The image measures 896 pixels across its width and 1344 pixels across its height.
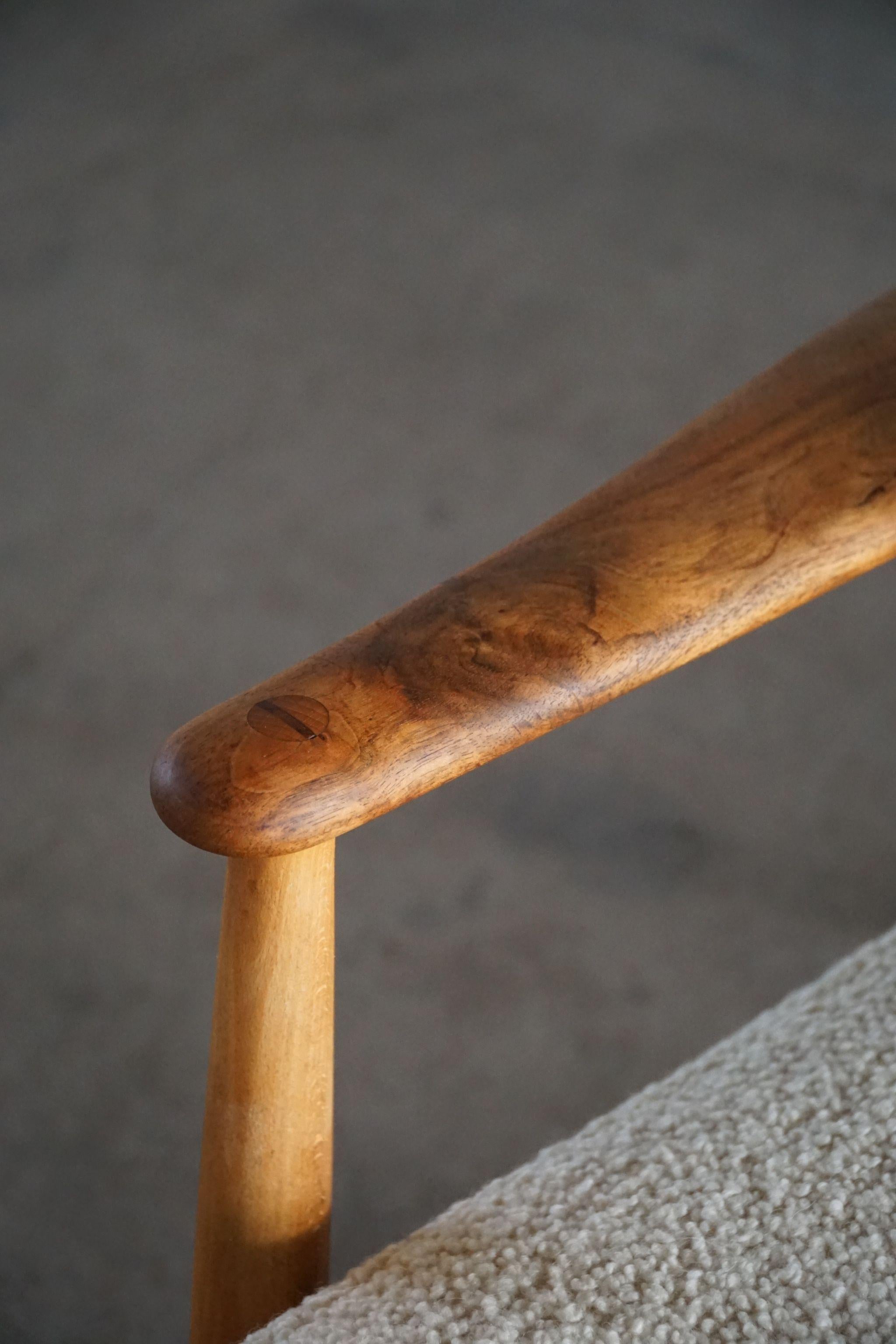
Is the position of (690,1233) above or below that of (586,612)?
below

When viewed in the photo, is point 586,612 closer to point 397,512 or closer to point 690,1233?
point 690,1233

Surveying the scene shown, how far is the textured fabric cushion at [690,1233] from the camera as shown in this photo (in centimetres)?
32

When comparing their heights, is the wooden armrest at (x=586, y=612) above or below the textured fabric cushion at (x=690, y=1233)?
above

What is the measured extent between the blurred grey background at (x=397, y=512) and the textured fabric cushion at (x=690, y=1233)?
0.77 m

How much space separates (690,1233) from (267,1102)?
0.44ft

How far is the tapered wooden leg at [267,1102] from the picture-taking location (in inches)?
14.3

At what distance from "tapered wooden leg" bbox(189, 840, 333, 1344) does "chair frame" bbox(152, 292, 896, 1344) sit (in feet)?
0.22

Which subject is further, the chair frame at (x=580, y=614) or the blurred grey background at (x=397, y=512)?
the blurred grey background at (x=397, y=512)

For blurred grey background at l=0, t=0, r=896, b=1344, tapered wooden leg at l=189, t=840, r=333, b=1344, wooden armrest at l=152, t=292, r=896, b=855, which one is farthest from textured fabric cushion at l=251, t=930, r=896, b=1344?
blurred grey background at l=0, t=0, r=896, b=1344

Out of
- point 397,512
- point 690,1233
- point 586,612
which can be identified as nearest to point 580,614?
point 586,612

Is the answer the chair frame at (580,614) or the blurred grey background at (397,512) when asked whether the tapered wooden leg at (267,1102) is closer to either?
the chair frame at (580,614)

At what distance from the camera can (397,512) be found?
63.1 inches

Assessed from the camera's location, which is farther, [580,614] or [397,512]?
[397,512]

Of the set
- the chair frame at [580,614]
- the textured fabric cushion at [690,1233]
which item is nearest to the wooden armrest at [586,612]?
the chair frame at [580,614]
